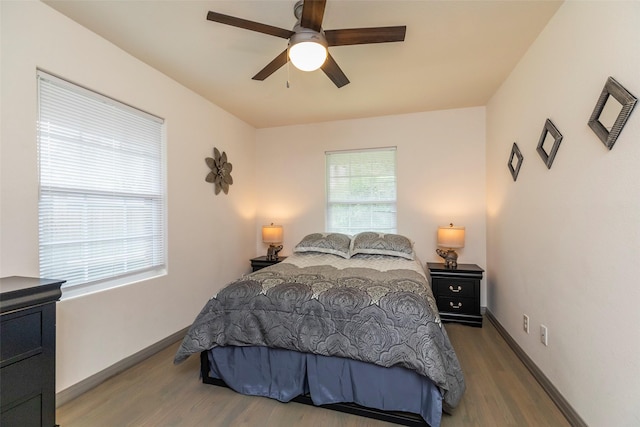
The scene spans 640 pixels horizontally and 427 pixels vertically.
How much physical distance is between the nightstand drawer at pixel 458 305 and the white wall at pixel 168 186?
2.61m

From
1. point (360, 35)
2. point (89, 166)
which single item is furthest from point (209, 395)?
point (360, 35)

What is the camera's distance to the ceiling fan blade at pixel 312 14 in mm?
1385

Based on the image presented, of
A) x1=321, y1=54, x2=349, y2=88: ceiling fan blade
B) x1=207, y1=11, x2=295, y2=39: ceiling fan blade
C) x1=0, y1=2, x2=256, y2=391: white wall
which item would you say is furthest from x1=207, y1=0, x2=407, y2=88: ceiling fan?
x1=0, y1=2, x2=256, y2=391: white wall

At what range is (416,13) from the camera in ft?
6.15

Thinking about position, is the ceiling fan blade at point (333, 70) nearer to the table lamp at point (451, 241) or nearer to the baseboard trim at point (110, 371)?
the table lamp at point (451, 241)

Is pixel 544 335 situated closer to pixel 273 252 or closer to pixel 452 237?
pixel 452 237

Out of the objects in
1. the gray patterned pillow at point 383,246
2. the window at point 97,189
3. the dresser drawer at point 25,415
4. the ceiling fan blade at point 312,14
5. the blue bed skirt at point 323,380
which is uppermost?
the ceiling fan blade at point 312,14

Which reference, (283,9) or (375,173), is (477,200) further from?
(283,9)

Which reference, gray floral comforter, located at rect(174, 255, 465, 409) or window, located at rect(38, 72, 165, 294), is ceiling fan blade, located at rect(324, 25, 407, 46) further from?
window, located at rect(38, 72, 165, 294)

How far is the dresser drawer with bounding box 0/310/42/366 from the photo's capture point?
1.29m

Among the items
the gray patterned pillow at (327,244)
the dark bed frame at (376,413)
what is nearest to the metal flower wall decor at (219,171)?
the gray patterned pillow at (327,244)

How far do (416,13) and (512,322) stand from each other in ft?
8.85

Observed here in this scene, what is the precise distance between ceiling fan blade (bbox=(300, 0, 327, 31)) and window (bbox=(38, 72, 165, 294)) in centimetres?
173

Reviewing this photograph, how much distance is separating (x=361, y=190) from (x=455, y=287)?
1.68m
